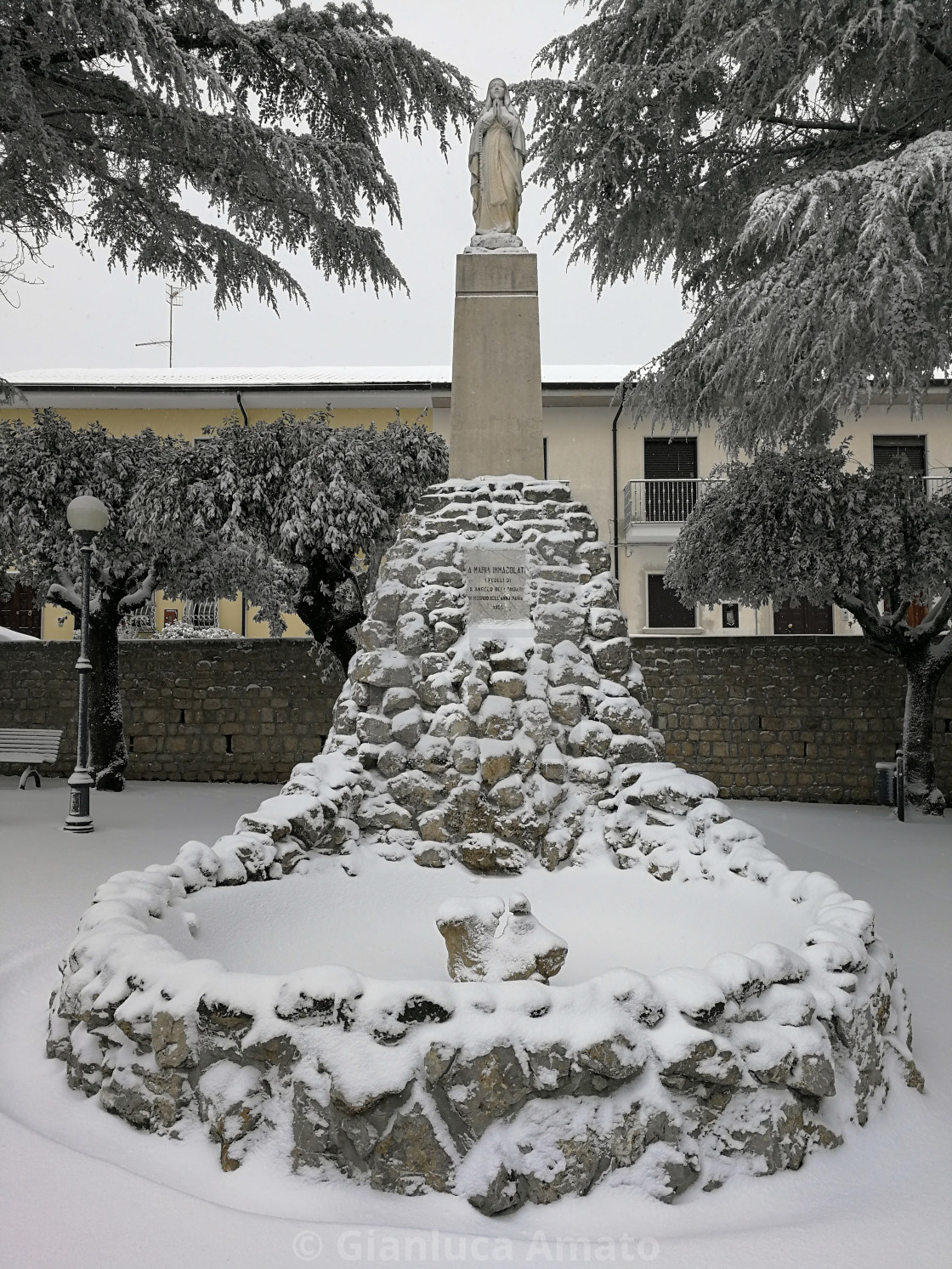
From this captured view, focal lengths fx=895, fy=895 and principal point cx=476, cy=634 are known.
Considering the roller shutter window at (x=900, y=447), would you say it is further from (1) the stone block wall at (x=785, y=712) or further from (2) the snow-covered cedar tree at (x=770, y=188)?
(2) the snow-covered cedar tree at (x=770, y=188)

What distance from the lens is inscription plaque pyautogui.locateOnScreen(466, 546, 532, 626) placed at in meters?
5.76

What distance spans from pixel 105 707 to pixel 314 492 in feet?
12.3

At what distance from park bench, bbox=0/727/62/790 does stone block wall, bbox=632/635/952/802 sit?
728 cm

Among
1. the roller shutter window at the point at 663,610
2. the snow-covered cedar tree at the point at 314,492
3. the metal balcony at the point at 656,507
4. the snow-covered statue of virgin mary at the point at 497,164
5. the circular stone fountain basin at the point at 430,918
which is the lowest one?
the circular stone fountain basin at the point at 430,918

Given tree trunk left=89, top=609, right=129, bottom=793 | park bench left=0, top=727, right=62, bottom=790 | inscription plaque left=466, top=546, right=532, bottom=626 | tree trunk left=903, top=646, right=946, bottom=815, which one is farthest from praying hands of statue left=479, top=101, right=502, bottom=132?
park bench left=0, top=727, right=62, bottom=790

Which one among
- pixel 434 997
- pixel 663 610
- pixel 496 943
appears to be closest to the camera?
pixel 434 997

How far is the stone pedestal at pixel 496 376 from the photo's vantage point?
21.2 ft

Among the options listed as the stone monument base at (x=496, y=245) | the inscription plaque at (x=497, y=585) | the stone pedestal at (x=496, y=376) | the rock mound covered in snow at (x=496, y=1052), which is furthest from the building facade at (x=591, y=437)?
the rock mound covered in snow at (x=496, y=1052)

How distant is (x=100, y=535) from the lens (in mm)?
9859

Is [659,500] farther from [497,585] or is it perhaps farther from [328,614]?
[497,585]

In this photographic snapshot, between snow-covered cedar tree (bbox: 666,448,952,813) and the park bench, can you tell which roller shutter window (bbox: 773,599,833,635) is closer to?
snow-covered cedar tree (bbox: 666,448,952,813)

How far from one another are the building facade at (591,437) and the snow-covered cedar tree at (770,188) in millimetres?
6844

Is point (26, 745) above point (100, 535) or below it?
below

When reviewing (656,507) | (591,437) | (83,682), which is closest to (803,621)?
(656,507)
